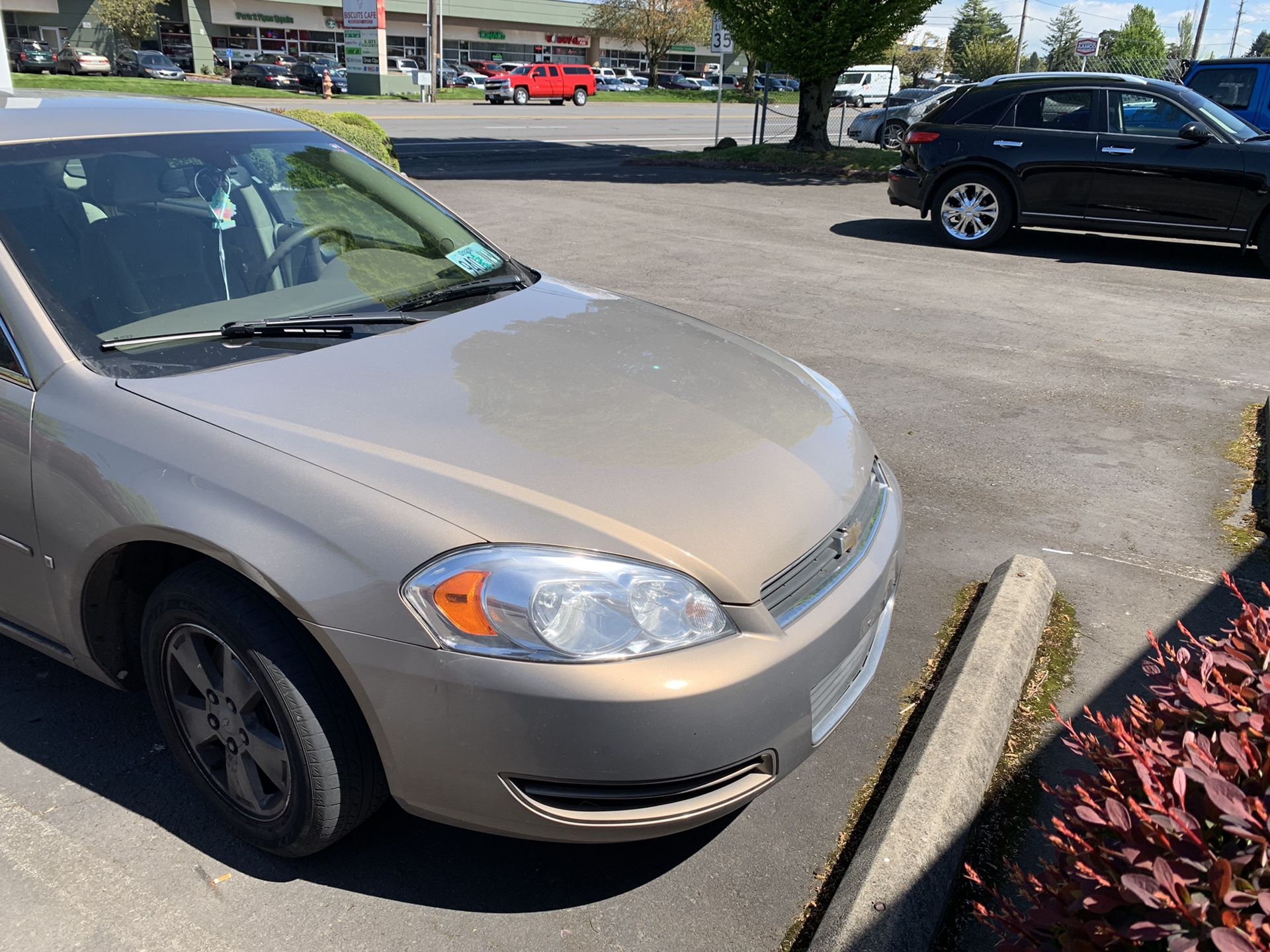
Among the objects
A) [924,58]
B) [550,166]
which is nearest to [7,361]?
[550,166]

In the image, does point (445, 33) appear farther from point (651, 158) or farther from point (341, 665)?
point (341, 665)

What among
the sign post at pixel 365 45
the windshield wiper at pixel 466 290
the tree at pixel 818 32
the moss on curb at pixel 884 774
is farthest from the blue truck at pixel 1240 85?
the sign post at pixel 365 45

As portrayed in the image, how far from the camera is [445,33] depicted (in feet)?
233

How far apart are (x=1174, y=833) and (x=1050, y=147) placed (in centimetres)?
1037

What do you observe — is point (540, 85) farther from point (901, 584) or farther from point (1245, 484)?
point (901, 584)

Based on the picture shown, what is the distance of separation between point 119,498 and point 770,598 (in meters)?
1.57

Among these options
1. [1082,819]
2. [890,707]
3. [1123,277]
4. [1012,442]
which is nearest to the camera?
[1082,819]

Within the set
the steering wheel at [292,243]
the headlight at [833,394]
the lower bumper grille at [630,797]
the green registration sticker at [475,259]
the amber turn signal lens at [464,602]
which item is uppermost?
the steering wheel at [292,243]

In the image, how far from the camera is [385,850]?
2.71m

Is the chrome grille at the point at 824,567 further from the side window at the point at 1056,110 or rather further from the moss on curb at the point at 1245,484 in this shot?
the side window at the point at 1056,110

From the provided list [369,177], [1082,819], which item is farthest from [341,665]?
[369,177]

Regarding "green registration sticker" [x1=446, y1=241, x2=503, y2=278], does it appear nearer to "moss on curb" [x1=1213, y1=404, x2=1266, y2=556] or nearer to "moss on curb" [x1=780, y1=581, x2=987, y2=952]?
"moss on curb" [x1=780, y1=581, x2=987, y2=952]

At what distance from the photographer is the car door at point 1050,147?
10.4m

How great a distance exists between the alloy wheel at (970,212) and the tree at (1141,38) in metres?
47.2
